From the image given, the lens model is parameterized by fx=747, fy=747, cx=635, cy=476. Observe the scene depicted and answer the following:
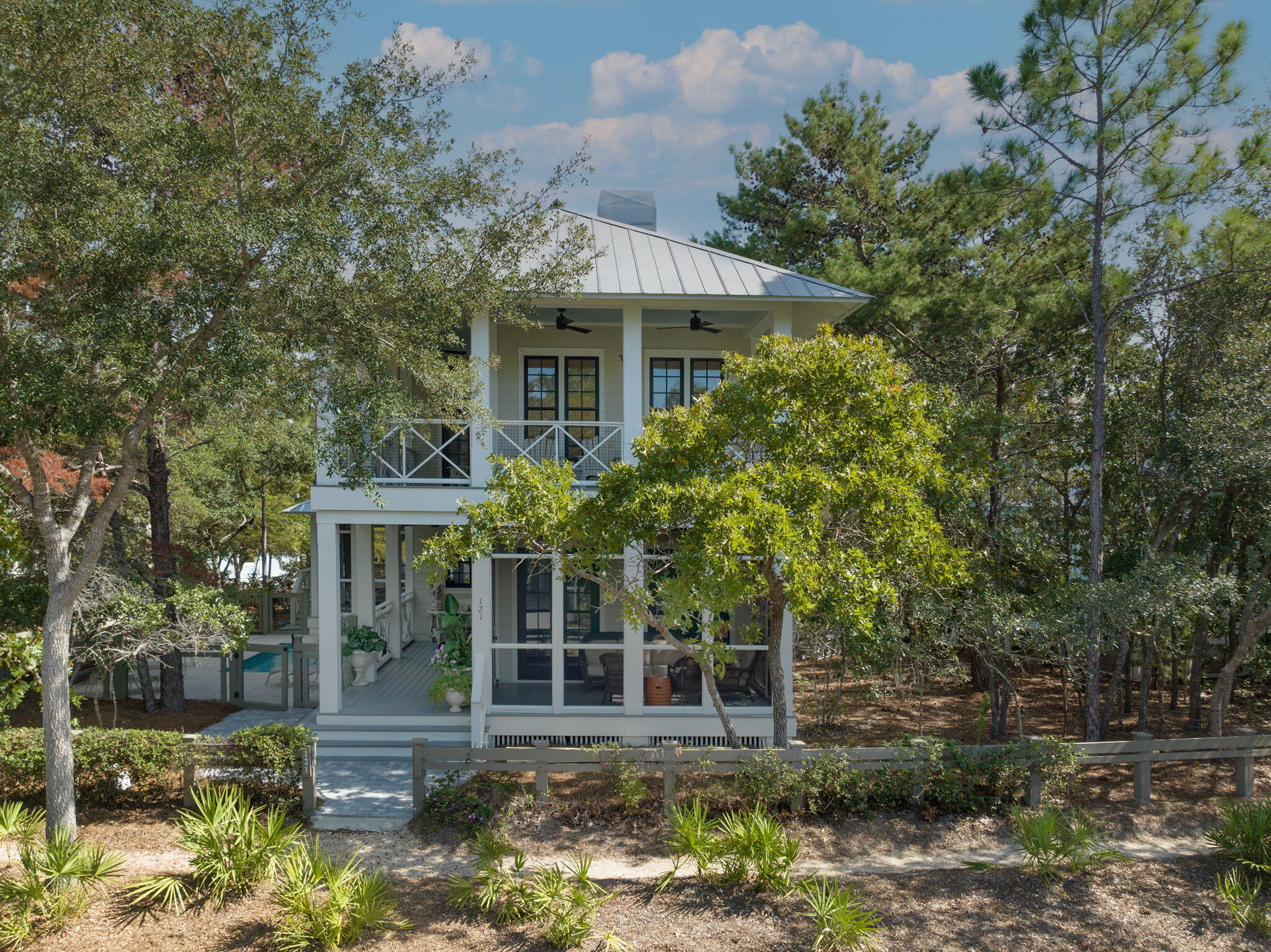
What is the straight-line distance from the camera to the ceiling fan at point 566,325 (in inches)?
406

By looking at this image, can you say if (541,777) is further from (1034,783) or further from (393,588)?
(393,588)

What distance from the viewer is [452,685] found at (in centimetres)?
995

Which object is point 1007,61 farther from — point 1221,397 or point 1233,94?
point 1221,397

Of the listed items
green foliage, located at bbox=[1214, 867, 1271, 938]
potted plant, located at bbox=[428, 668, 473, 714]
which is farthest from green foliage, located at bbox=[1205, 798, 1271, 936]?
potted plant, located at bbox=[428, 668, 473, 714]

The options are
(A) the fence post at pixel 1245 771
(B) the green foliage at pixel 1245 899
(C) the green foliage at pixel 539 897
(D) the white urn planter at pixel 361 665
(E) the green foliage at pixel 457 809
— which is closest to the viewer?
(C) the green foliage at pixel 539 897

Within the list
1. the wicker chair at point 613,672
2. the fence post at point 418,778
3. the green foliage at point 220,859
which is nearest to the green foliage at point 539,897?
the fence post at point 418,778

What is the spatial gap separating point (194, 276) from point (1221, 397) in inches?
425

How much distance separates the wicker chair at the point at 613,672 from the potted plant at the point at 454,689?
1865 mm

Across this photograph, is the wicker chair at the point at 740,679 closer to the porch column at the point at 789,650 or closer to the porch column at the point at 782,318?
the porch column at the point at 789,650

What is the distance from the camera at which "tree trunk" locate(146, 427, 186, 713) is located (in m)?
10.8

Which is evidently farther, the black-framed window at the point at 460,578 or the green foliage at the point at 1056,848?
the black-framed window at the point at 460,578

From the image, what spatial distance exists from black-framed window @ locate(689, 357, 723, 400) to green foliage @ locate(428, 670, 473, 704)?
5491mm

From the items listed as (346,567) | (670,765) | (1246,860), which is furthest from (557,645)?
(346,567)

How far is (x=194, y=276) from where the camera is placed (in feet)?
22.5
